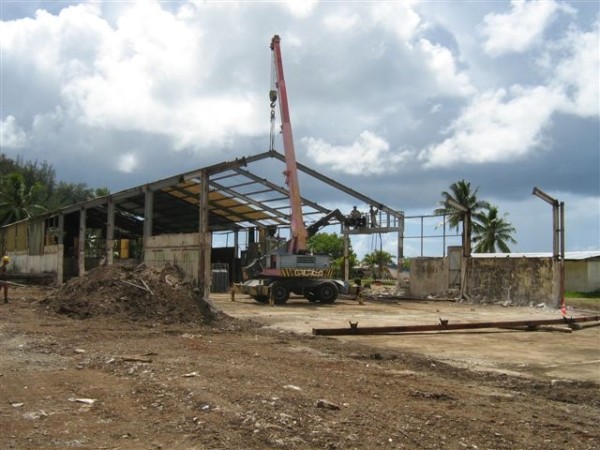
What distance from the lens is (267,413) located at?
6113 millimetres

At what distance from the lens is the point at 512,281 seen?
26.6 m

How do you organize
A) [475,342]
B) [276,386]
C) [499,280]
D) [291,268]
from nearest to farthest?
[276,386], [475,342], [291,268], [499,280]

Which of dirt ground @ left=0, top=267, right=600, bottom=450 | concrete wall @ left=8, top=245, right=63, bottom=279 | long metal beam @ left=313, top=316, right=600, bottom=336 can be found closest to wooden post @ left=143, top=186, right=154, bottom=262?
concrete wall @ left=8, top=245, right=63, bottom=279

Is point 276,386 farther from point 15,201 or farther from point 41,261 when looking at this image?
point 15,201

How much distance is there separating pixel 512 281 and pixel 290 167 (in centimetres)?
1053

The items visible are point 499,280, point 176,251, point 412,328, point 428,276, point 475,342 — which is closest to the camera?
point 475,342

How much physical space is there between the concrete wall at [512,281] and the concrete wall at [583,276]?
21864 mm

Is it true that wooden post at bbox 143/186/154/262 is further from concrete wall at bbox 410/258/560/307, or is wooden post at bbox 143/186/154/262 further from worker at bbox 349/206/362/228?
concrete wall at bbox 410/258/560/307

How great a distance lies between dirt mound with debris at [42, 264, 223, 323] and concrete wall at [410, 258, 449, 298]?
1635cm

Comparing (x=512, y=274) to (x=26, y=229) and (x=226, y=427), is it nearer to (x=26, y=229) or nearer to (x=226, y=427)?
(x=226, y=427)

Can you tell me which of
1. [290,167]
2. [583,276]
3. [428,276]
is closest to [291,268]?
[290,167]

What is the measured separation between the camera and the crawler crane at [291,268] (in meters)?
25.1

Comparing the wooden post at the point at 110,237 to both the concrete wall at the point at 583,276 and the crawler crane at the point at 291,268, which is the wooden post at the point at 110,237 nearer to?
the crawler crane at the point at 291,268

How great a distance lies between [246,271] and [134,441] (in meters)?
21.7
